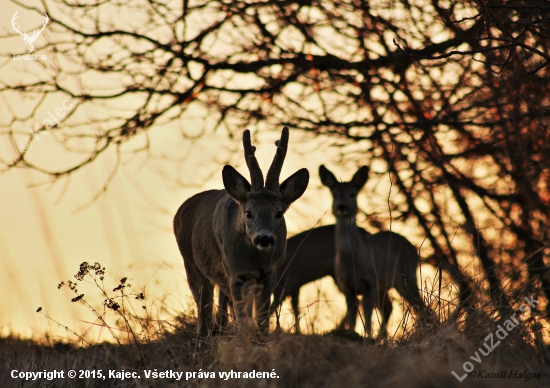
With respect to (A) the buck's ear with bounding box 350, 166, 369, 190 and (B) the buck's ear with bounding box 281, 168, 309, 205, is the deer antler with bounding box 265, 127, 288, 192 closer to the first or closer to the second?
(B) the buck's ear with bounding box 281, 168, 309, 205

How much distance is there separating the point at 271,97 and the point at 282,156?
146 inches

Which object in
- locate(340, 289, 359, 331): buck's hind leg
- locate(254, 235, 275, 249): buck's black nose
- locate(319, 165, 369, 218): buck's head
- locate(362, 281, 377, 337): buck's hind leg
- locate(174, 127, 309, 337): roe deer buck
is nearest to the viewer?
locate(254, 235, 275, 249): buck's black nose

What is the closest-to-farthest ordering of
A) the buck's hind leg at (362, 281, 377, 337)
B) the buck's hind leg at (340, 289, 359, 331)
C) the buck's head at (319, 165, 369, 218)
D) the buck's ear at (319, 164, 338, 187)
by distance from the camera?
the buck's hind leg at (340, 289, 359, 331) < the buck's hind leg at (362, 281, 377, 337) < the buck's head at (319, 165, 369, 218) < the buck's ear at (319, 164, 338, 187)

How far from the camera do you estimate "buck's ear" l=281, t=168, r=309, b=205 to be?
8.50 metres

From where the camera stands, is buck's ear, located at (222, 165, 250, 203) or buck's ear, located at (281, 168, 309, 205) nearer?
buck's ear, located at (222, 165, 250, 203)

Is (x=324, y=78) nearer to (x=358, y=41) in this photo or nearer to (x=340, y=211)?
(x=358, y=41)

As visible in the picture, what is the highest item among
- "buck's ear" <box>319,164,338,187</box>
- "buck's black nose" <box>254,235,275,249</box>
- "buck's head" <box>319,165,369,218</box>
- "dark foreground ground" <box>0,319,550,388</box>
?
"buck's ear" <box>319,164,338,187</box>

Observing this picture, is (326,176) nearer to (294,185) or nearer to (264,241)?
(294,185)

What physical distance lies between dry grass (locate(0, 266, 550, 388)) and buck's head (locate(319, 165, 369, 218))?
5.09 meters

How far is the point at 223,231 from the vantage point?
851 cm

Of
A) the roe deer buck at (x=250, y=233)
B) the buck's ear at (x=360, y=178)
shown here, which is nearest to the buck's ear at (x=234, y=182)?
the roe deer buck at (x=250, y=233)

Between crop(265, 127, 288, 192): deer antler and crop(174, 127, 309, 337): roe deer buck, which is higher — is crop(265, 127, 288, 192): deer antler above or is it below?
above
